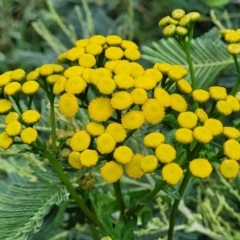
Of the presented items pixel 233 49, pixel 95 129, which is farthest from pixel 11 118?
pixel 233 49

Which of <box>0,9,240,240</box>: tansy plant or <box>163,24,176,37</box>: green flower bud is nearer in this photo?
<box>0,9,240,240</box>: tansy plant

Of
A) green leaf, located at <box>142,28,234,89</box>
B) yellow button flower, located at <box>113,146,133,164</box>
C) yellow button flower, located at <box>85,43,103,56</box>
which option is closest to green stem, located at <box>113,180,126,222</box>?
yellow button flower, located at <box>113,146,133,164</box>

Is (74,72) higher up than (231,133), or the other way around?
(74,72)

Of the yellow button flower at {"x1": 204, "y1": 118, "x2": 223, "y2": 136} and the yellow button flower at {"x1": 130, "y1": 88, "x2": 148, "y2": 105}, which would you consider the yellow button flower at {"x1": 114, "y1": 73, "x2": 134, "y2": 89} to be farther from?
the yellow button flower at {"x1": 204, "y1": 118, "x2": 223, "y2": 136}

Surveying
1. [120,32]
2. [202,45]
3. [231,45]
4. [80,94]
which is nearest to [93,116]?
[80,94]

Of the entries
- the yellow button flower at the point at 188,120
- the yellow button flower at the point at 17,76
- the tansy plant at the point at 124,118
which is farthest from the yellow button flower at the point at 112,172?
the yellow button flower at the point at 17,76

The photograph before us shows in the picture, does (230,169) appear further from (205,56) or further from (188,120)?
(205,56)
